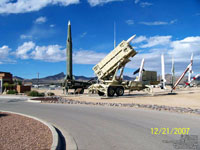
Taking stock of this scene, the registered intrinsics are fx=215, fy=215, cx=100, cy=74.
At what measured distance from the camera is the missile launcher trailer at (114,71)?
2206cm

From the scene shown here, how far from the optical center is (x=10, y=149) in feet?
15.1

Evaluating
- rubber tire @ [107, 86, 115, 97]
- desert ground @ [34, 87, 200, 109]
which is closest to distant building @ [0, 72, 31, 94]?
desert ground @ [34, 87, 200, 109]

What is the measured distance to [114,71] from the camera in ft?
77.8

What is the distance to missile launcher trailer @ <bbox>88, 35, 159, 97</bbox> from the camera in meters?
22.1

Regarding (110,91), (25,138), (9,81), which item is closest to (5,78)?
(9,81)

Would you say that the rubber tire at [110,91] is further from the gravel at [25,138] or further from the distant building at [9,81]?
the gravel at [25,138]

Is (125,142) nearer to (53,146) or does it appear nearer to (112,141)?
(112,141)

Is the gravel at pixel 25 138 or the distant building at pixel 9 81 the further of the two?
the distant building at pixel 9 81

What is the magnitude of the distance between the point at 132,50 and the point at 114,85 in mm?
4399

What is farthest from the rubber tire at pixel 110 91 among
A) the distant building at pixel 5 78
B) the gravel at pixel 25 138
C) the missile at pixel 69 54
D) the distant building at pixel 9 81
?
the gravel at pixel 25 138

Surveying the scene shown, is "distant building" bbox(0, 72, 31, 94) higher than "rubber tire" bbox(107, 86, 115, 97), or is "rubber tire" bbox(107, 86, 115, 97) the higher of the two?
"distant building" bbox(0, 72, 31, 94)
